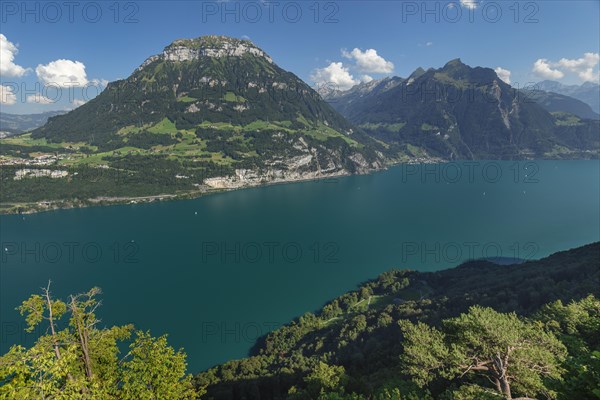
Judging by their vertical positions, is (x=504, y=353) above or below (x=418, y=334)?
above

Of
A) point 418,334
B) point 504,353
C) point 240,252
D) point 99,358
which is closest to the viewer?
point 504,353

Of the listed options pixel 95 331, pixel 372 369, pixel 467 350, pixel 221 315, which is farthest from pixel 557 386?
pixel 221 315

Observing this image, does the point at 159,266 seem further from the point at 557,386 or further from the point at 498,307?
the point at 557,386

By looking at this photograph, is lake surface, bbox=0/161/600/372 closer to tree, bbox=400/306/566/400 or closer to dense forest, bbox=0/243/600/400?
dense forest, bbox=0/243/600/400

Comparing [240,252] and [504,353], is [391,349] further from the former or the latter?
[240,252]

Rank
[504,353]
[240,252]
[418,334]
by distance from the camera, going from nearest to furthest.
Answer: [504,353], [418,334], [240,252]

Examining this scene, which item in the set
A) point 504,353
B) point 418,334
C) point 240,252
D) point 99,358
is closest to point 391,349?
point 418,334

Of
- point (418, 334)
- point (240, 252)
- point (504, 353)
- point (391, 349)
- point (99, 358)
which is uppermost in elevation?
point (504, 353)

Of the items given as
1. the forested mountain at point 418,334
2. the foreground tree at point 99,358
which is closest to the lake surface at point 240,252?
the forested mountain at point 418,334

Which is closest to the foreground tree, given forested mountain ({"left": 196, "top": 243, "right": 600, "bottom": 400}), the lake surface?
forested mountain ({"left": 196, "top": 243, "right": 600, "bottom": 400})
